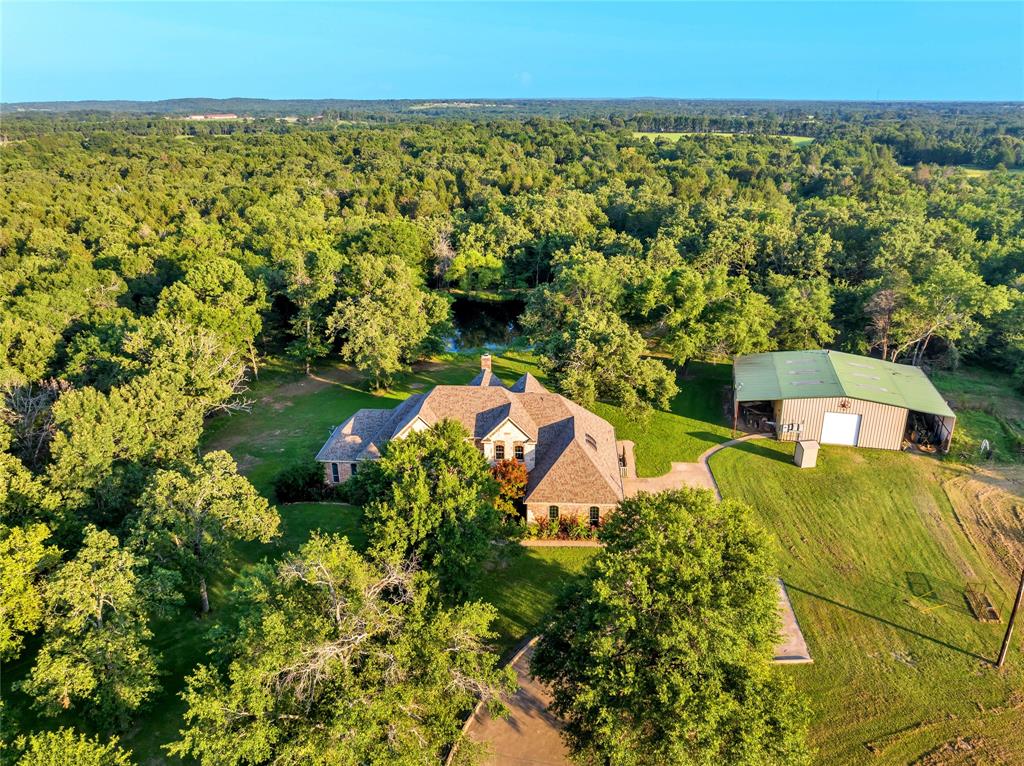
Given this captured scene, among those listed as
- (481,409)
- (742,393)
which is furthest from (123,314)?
(742,393)

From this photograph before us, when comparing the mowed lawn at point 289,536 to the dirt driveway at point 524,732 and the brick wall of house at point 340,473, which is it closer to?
the brick wall of house at point 340,473

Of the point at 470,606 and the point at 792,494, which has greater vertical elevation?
the point at 470,606

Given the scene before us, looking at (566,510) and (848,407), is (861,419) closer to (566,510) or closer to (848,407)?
(848,407)

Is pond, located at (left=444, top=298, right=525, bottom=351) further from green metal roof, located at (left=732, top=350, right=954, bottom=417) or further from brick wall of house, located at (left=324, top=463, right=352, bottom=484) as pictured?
brick wall of house, located at (left=324, top=463, right=352, bottom=484)

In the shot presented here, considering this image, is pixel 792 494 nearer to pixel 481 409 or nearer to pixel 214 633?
pixel 481 409

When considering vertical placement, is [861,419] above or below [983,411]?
above

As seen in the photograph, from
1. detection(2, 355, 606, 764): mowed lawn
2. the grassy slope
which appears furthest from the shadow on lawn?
the grassy slope

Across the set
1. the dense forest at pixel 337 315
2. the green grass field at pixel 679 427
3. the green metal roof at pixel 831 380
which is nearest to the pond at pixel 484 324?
the dense forest at pixel 337 315

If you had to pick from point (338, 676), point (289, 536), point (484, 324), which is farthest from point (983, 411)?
point (289, 536)
